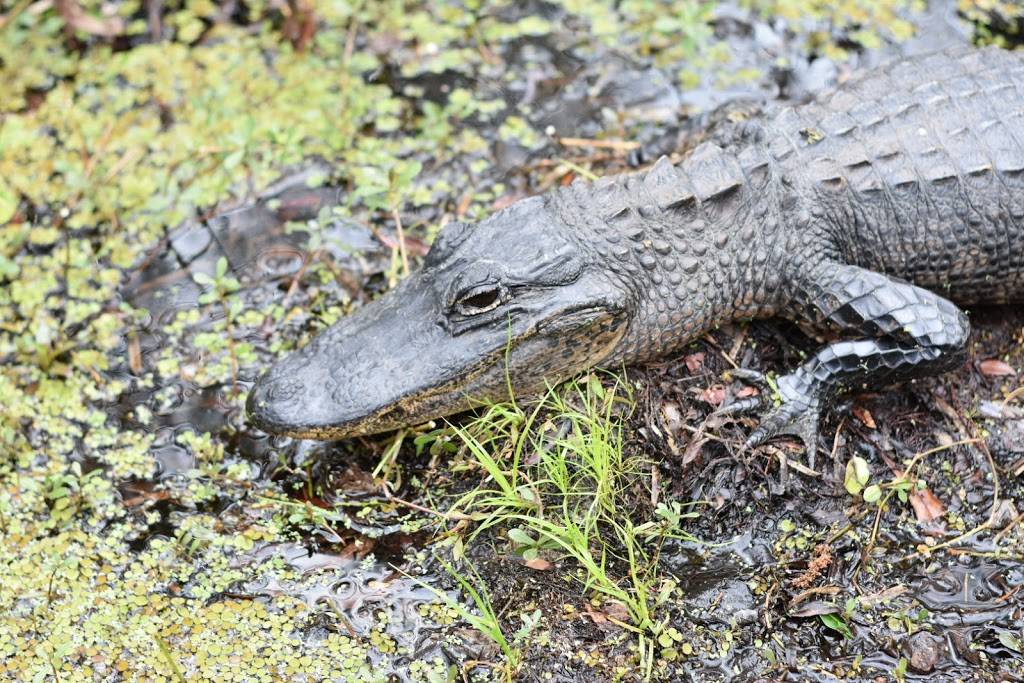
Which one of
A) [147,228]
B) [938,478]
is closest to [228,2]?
[147,228]

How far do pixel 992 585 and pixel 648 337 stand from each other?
1615mm

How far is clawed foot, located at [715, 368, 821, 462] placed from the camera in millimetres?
4352

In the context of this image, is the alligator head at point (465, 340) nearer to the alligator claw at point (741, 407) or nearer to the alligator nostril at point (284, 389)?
the alligator nostril at point (284, 389)

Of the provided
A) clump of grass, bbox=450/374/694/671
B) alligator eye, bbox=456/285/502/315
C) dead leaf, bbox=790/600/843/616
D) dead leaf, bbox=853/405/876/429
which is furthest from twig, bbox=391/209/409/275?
dead leaf, bbox=790/600/843/616

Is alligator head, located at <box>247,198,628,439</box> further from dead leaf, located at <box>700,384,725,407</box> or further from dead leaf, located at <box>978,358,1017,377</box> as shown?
dead leaf, located at <box>978,358,1017,377</box>

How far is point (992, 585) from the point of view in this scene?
4152 millimetres

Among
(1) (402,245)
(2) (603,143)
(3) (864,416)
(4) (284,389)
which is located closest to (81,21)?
(1) (402,245)

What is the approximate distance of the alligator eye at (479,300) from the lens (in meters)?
4.14

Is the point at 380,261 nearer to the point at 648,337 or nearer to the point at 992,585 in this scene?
the point at 648,337

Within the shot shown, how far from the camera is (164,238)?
550 centimetres

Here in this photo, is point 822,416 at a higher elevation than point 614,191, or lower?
lower

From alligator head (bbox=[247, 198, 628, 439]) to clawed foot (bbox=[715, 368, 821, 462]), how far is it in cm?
67

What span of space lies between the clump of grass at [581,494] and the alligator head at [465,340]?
136mm

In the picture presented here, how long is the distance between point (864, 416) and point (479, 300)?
1718mm
